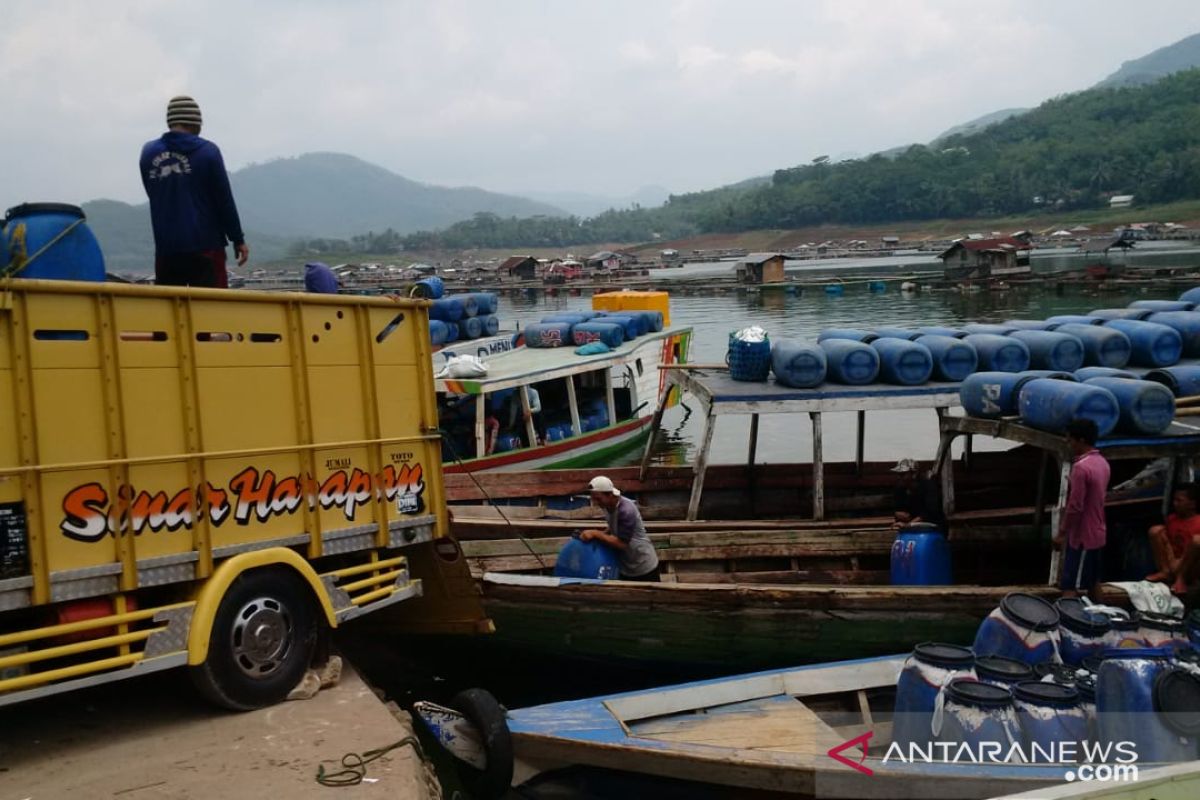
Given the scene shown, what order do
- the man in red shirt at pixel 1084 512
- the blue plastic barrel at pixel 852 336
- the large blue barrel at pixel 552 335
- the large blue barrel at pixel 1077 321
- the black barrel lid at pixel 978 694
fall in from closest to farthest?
the black barrel lid at pixel 978 694 < the man in red shirt at pixel 1084 512 < the blue plastic barrel at pixel 852 336 < the large blue barrel at pixel 1077 321 < the large blue barrel at pixel 552 335

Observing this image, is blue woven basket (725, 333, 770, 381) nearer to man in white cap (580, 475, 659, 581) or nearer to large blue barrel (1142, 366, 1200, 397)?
man in white cap (580, 475, 659, 581)

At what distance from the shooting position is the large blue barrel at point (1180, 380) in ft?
32.0

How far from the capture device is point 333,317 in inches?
261

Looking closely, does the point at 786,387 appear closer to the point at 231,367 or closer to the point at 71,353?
the point at 231,367

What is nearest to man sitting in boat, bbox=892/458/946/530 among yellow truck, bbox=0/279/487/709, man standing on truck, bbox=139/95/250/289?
yellow truck, bbox=0/279/487/709

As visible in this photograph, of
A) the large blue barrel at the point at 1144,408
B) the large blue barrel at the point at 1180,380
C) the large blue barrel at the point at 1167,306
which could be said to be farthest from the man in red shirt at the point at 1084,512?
the large blue barrel at the point at 1167,306

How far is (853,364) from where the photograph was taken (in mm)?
10555

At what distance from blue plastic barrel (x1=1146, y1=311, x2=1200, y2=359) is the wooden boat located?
621 cm

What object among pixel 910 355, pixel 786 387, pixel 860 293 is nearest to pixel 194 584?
pixel 786 387

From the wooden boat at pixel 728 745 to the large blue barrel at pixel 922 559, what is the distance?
1.68 meters

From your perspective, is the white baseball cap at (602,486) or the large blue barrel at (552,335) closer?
the white baseball cap at (602,486)

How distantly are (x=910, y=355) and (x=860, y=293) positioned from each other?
183ft

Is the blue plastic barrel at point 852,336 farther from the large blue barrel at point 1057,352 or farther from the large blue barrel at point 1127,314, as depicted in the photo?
the large blue barrel at point 1127,314

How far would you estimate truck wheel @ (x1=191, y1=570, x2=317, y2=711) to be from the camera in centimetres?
591
